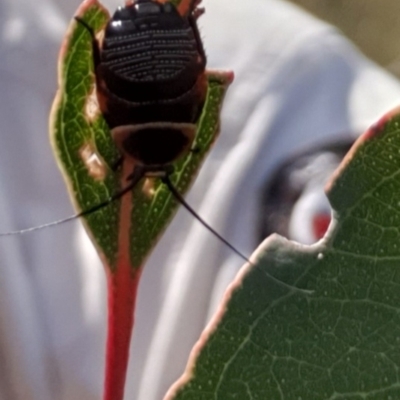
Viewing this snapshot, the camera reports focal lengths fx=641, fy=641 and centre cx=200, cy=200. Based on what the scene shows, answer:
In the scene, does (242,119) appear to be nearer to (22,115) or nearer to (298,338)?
(22,115)

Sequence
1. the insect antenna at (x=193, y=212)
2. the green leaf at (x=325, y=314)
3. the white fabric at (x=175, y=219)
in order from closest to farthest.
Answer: the green leaf at (x=325, y=314) < the insect antenna at (x=193, y=212) < the white fabric at (x=175, y=219)

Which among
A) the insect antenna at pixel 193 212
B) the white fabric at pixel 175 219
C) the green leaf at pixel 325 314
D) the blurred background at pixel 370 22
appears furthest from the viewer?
the blurred background at pixel 370 22

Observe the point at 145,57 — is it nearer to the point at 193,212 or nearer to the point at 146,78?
the point at 146,78

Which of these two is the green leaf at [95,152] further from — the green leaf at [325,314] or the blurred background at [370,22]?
the blurred background at [370,22]

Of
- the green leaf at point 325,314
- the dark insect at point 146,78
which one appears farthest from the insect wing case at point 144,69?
the green leaf at point 325,314

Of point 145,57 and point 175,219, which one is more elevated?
point 145,57

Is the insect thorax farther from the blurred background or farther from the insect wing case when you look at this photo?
the blurred background

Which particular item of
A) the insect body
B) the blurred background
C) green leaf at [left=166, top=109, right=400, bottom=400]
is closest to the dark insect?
the insect body

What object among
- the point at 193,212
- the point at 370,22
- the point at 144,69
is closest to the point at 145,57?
the point at 144,69

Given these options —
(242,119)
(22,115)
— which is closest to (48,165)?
(22,115)
